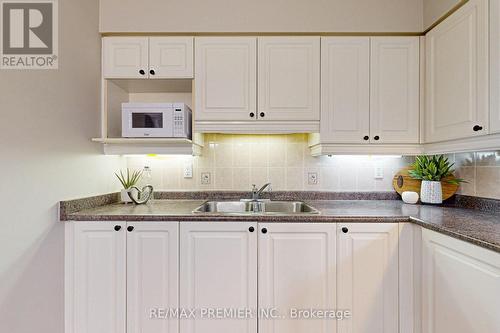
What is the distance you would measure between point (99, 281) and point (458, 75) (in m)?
2.44

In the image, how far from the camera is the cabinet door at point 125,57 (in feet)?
6.26

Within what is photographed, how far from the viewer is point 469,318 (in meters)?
1.16

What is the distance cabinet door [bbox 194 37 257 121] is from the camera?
1.90 m

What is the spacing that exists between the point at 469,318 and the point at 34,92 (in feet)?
7.60

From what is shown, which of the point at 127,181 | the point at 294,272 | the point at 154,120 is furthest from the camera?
the point at 127,181

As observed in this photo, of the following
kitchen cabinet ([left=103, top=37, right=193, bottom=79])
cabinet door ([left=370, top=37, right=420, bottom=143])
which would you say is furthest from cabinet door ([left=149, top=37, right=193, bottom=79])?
cabinet door ([left=370, top=37, right=420, bottom=143])

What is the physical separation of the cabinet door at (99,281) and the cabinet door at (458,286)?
67.2 inches

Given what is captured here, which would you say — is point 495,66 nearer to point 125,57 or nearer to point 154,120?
point 154,120

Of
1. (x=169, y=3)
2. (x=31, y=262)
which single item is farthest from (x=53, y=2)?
(x=31, y=262)

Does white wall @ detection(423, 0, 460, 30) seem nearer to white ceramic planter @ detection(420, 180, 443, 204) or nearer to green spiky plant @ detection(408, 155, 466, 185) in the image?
green spiky plant @ detection(408, 155, 466, 185)

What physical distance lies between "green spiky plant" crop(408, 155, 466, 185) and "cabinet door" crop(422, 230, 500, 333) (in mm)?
712
